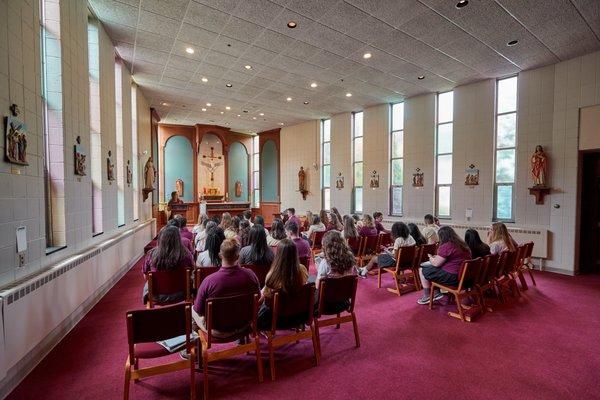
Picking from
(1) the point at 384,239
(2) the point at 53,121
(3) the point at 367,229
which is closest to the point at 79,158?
(2) the point at 53,121

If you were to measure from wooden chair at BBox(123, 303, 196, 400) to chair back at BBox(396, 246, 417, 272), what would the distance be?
3.17m

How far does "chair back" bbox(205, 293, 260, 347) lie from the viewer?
2.20 metres

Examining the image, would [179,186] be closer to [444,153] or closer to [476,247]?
[444,153]

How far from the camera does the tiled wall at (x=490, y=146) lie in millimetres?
5898

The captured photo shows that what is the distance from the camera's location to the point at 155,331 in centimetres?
196

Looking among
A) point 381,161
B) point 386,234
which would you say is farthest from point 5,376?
point 381,161

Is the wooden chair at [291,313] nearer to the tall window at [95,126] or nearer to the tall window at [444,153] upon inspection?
the tall window at [95,126]

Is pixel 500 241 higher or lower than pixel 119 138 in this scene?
lower

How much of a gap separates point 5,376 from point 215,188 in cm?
1257

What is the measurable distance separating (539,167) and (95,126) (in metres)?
8.20

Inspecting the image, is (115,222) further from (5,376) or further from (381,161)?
(381,161)

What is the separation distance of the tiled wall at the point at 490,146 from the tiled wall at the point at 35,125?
7502mm

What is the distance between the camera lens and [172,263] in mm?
3107

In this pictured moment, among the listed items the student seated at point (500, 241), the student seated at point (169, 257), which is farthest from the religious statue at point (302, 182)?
the student seated at point (169, 257)
